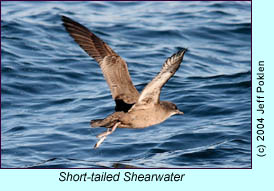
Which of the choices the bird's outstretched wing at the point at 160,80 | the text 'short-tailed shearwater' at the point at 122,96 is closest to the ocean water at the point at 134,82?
the text 'short-tailed shearwater' at the point at 122,96

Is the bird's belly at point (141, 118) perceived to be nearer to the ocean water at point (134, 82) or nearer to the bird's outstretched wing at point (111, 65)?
the bird's outstretched wing at point (111, 65)

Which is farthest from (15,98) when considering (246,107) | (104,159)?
(246,107)

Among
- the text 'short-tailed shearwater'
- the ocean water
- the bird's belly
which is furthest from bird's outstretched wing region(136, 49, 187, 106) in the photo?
the ocean water

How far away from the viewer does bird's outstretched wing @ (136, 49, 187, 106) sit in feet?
18.8

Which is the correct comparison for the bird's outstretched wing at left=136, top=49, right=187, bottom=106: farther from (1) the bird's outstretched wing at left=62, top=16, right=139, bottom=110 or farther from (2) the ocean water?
(2) the ocean water

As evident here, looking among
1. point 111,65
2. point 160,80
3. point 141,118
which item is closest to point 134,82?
point 111,65

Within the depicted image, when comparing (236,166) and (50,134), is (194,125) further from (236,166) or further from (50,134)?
(50,134)

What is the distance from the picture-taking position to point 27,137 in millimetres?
9523

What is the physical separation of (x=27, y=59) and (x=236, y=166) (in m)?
7.15

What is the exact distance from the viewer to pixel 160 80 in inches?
227

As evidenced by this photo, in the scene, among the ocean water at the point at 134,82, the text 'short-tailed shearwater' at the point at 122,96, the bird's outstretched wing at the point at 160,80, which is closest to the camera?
the bird's outstretched wing at the point at 160,80

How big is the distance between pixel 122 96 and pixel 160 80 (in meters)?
1.01

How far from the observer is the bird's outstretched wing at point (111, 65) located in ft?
21.8

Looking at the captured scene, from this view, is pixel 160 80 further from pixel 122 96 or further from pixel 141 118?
pixel 122 96
